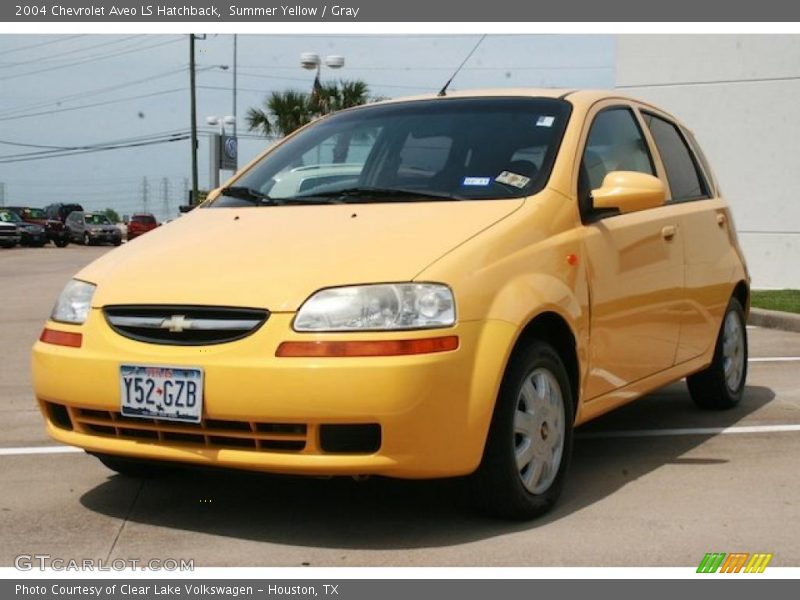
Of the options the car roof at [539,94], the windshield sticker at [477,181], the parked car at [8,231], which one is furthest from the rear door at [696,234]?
the parked car at [8,231]

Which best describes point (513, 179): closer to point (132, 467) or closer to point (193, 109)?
point (132, 467)

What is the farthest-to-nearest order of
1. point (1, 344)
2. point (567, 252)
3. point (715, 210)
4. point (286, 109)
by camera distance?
point (286, 109) < point (1, 344) < point (715, 210) < point (567, 252)

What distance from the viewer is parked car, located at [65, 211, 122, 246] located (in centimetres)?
4725

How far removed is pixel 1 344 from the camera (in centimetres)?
A: 995

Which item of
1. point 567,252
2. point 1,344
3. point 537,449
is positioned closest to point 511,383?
point 537,449

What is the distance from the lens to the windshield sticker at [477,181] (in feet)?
14.8

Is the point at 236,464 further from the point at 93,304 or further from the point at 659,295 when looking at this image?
the point at 659,295

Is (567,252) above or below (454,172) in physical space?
below

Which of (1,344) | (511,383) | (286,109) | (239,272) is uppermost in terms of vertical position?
(286,109)

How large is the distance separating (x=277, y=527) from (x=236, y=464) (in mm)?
449

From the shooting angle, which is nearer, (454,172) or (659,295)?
(454,172)

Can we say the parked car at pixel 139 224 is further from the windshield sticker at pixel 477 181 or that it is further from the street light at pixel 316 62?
the windshield sticker at pixel 477 181

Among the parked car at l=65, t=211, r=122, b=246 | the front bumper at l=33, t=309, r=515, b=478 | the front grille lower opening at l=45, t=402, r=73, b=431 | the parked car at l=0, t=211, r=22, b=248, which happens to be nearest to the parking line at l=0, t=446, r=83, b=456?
the front grille lower opening at l=45, t=402, r=73, b=431

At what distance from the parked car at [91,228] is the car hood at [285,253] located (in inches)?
1746
